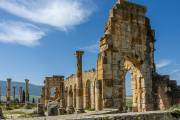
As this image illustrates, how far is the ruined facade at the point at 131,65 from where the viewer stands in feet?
60.3

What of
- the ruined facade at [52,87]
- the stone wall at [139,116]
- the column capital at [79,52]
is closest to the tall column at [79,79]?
the column capital at [79,52]

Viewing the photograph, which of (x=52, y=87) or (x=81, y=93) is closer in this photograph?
(x=81, y=93)

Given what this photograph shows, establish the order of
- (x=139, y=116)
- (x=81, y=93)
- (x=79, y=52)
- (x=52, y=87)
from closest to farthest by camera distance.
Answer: (x=139, y=116) → (x=79, y=52) → (x=81, y=93) → (x=52, y=87)

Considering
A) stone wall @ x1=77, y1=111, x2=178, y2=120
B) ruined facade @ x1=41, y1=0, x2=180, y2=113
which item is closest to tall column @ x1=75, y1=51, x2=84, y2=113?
ruined facade @ x1=41, y1=0, x2=180, y2=113

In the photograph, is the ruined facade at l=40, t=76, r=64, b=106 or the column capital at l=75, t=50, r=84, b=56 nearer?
the column capital at l=75, t=50, r=84, b=56

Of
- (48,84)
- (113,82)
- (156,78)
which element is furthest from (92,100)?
(113,82)

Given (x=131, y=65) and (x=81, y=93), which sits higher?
(x=131, y=65)

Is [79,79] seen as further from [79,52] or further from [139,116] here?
[139,116]

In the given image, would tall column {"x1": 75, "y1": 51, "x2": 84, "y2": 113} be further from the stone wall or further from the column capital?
the stone wall

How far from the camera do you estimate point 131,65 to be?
21.4m

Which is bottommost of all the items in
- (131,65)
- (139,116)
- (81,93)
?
(139,116)

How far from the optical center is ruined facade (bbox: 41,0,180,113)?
18391 mm

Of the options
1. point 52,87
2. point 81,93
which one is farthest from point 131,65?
point 52,87

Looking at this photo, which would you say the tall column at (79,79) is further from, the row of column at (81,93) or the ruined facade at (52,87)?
the ruined facade at (52,87)
